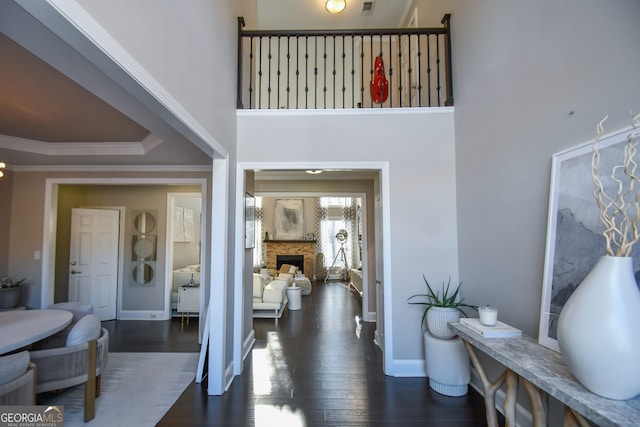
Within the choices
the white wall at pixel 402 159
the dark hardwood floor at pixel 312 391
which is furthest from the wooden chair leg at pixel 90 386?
the white wall at pixel 402 159

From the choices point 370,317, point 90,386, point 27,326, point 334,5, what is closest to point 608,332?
point 90,386

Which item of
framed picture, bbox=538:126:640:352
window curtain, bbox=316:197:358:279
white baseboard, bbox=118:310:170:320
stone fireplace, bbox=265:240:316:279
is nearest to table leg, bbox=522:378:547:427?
framed picture, bbox=538:126:640:352

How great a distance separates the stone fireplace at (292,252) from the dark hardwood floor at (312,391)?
5513 mm

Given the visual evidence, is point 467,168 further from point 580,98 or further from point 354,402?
point 354,402

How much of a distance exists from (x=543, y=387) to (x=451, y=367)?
1579mm

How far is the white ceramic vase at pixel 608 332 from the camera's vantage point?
41.8 inches

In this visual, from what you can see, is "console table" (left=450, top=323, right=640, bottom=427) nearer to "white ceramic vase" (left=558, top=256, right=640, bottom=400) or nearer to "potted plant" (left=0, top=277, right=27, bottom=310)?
"white ceramic vase" (left=558, top=256, right=640, bottom=400)

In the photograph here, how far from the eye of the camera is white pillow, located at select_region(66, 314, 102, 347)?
2.43m

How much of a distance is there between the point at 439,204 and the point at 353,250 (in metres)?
7.46

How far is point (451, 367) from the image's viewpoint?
2.71 metres

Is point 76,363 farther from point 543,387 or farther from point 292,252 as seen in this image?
point 292,252

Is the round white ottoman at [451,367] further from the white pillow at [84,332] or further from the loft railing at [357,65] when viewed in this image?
the white pillow at [84,332]

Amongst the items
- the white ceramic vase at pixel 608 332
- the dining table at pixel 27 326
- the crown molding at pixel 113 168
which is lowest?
the dining table at pixel 27 326

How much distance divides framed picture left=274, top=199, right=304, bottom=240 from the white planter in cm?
771
